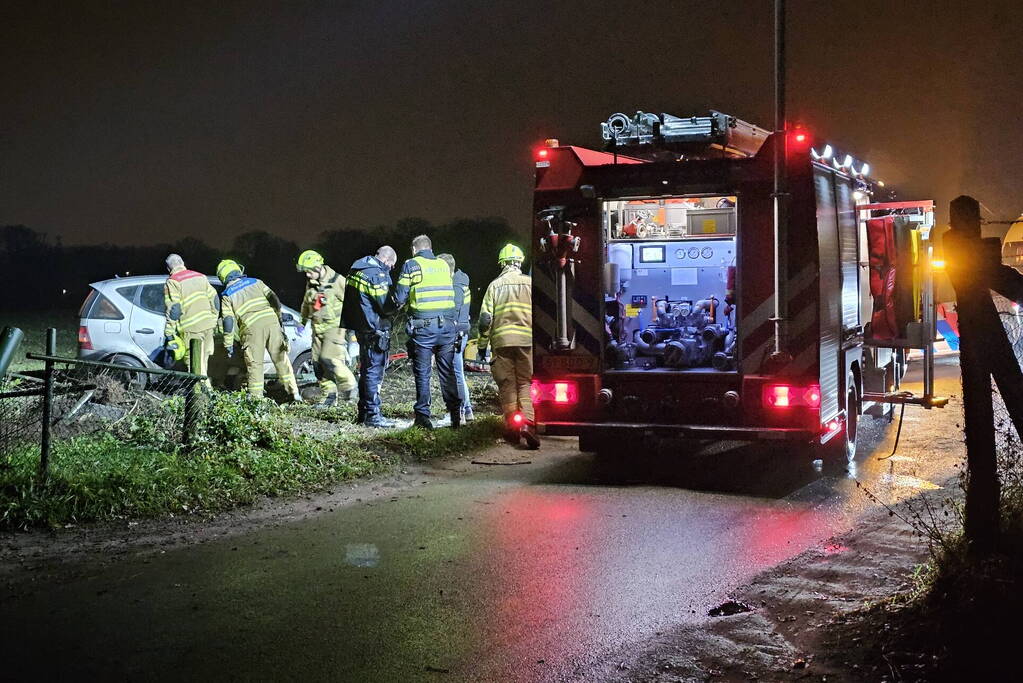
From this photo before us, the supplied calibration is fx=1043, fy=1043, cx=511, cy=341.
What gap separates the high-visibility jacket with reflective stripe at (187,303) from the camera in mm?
12078

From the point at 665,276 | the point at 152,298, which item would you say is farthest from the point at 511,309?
the point at 152,298

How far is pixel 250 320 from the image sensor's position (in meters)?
12.6

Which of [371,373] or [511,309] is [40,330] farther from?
[511,309]

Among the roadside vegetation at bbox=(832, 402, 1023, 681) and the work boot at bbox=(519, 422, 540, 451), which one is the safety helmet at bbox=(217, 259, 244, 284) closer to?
the work boot at bbox=(519, 422, 540, 451)

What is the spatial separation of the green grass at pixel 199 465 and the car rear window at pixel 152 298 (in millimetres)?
3570

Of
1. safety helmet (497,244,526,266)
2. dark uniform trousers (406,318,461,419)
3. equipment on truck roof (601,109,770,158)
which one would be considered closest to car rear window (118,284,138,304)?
dark uniform trousers (406,318,461,419)

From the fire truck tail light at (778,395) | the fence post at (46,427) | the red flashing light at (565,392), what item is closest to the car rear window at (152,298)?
the fence post at (46,427)

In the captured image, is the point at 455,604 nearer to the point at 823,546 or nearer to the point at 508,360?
the point at 823,546

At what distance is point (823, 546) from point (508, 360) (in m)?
5.00

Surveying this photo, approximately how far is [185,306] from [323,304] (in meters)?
1.59

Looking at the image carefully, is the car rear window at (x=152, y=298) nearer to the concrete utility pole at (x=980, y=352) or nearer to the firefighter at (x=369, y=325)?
the firefighter at (x=369, y=325)

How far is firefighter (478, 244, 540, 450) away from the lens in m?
10.7

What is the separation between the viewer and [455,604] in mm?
5305

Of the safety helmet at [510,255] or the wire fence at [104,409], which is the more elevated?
the safety helmet at [510,255]
